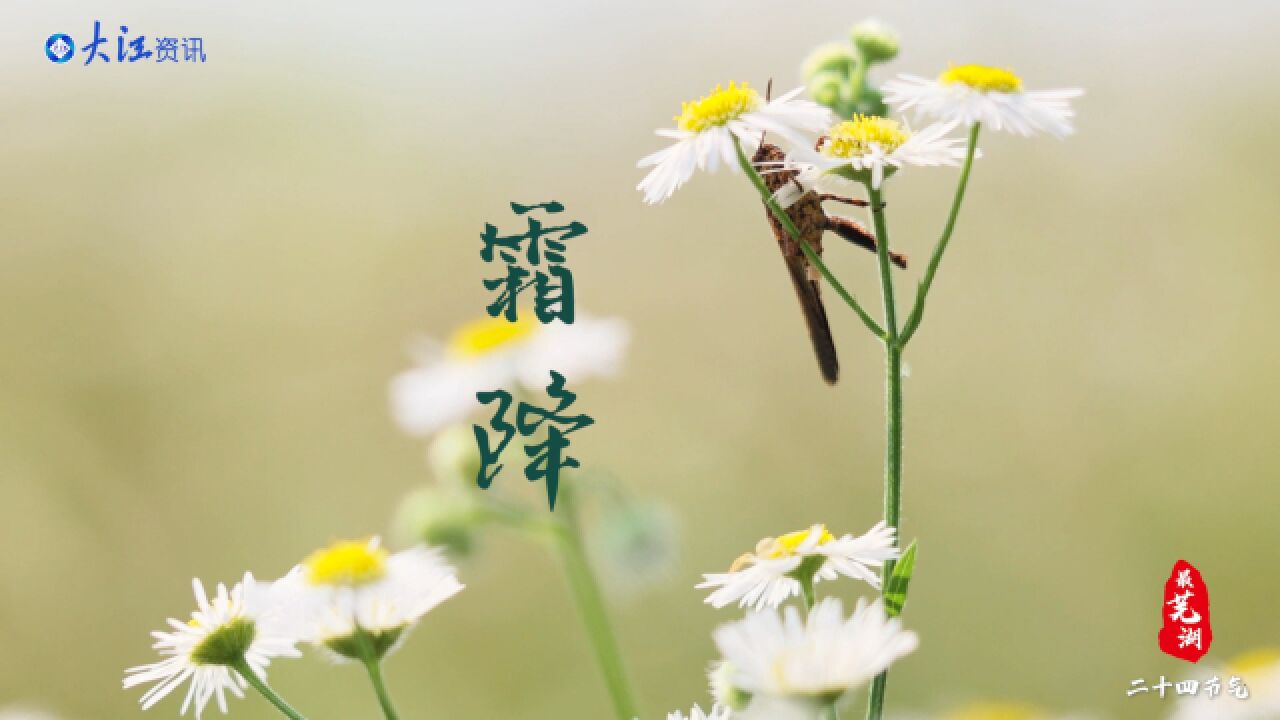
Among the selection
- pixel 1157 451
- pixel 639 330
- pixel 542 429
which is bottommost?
pixel 542 429

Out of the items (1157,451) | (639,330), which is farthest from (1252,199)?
(639,330)

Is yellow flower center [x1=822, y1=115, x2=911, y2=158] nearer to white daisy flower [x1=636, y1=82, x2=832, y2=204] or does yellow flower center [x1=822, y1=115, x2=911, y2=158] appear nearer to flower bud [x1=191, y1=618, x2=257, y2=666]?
white daisy flower [x1=636, y1=82, x2=832, y2=204]

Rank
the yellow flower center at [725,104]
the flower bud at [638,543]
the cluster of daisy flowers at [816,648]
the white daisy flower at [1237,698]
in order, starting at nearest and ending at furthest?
the cluster of daisy flowers at [816,648] < the yellow flower center at [725,104] < the white daisy flower at [1237,698] < the flower bud at [638,543]

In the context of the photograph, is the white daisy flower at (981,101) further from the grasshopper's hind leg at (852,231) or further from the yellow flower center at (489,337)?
the yellow flower center at (489,337)

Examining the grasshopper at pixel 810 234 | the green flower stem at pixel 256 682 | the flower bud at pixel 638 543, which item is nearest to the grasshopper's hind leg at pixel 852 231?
the grasshopper at pixel 810 234

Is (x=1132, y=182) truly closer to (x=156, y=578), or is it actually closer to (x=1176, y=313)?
(x=1176, y=313)

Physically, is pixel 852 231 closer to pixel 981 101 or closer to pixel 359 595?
pixel 981 101
